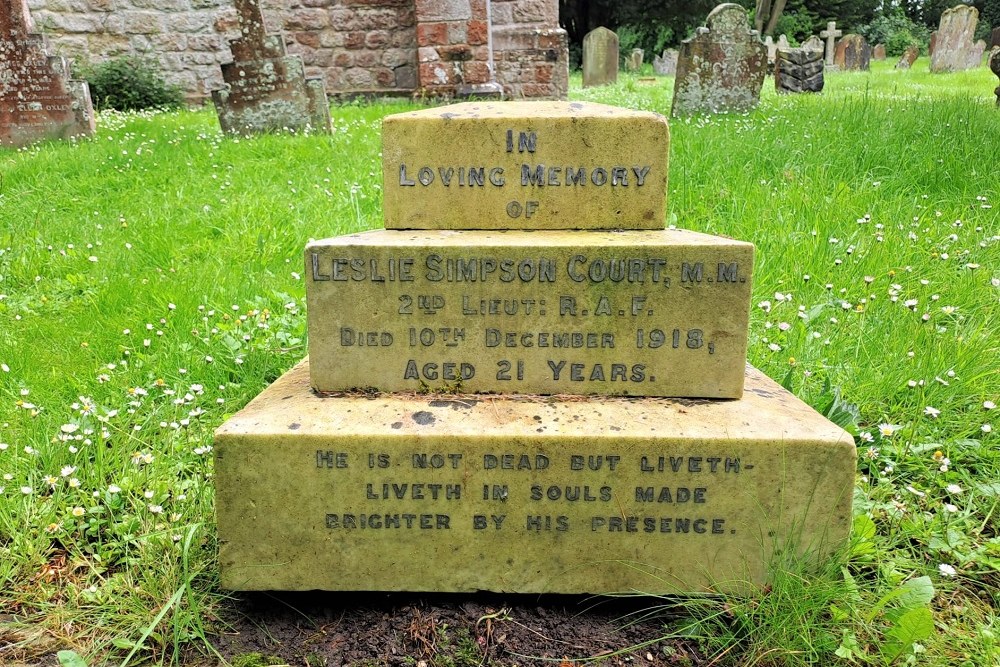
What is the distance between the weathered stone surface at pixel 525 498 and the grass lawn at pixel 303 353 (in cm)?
15

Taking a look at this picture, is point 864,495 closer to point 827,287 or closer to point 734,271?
point 734,271

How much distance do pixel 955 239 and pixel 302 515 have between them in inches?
132

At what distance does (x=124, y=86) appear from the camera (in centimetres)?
1034

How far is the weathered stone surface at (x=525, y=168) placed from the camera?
2.01 m

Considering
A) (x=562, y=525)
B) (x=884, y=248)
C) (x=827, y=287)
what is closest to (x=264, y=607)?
(x=562, y=525)

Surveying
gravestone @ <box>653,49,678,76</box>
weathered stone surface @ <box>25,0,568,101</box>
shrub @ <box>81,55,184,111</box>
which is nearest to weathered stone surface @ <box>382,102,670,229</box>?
weathered stone surface @ <box>25,0,568,101</box>

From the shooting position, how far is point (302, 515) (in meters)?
1.81

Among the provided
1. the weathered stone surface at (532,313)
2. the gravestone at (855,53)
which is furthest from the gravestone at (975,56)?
the weathered stone surface at (532,313)

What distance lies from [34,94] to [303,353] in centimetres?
635

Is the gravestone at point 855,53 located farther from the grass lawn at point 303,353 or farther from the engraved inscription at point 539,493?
the engraved inscription at point 539,493

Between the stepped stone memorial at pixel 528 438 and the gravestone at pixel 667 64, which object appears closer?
the stepped stone memorial at pixel 528 438

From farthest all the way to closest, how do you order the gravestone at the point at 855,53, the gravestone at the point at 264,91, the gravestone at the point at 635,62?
the gravestone at the point at 635,62
the gravestone at the point at 855,53
the gravestone at the point at 264,91

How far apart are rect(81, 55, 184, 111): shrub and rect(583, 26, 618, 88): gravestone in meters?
12.2

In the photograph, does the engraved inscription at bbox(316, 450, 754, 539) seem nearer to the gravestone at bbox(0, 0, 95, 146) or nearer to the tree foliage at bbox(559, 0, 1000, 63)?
the gravestone at bbox(0, 0, 95, 146)
